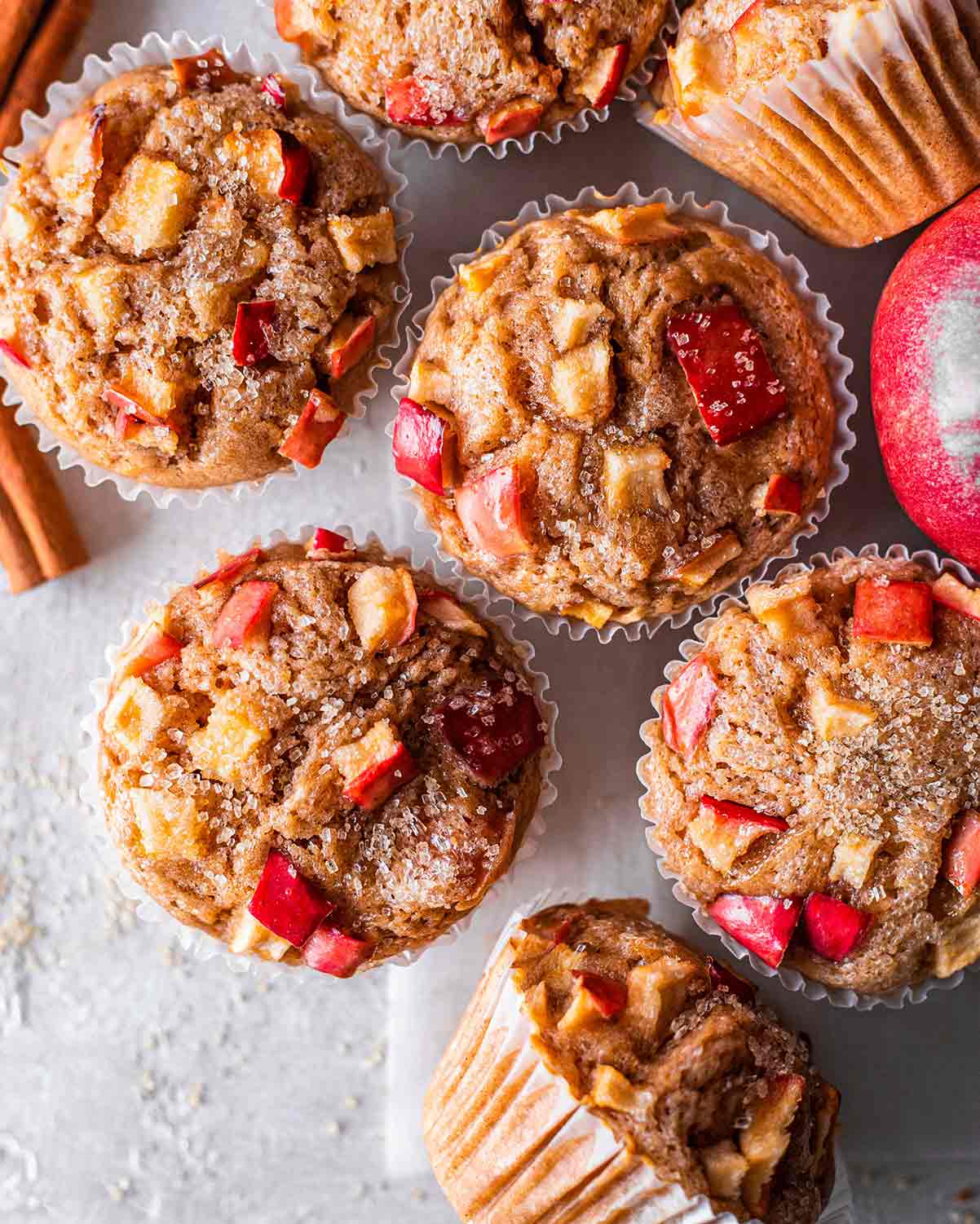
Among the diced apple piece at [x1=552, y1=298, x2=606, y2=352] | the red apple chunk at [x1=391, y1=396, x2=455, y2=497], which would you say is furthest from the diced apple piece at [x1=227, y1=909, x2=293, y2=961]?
the diced apple piece at [x1=552, y1=298, x2=606, y2=352]

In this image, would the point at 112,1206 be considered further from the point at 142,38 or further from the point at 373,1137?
the point at 142,38

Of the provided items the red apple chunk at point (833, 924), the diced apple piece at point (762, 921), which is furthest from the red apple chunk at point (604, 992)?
the red apple chunk at point (833, 924)

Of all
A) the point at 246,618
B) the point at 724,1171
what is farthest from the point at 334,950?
the point at 724,1171

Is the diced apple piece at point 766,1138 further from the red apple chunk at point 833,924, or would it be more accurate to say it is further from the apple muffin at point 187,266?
the apple muffin at point 187,266

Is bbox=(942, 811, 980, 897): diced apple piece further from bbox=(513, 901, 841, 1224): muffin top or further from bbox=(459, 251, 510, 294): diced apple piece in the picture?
bbox=(459, 251, 510, 294): diced apple piece

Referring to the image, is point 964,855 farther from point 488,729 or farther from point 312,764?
point 312,764

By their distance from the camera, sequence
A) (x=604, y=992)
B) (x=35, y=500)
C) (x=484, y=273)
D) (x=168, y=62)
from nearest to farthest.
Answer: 1. (x=604, y=992)
2. (x=484, y=273)
3. (x=168, y=62)
4. (x=35, y=500)
